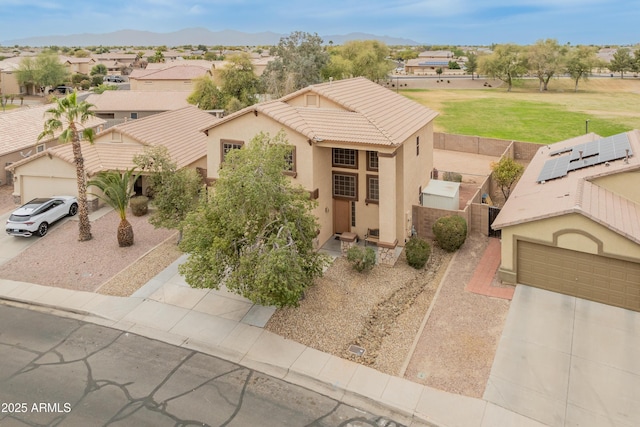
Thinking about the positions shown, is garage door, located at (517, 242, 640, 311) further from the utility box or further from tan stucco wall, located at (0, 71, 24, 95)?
tan stucco wall, located at (0, 71, 24, 95)

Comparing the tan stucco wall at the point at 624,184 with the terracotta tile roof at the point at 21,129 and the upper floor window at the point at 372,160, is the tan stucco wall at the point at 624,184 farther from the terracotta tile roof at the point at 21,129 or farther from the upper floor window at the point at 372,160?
the terracotta tile roof at the point at 21,129

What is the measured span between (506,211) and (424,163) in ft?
23.6

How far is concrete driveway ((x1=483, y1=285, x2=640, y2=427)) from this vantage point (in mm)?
13320

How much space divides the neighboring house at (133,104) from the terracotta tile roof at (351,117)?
40236 mm

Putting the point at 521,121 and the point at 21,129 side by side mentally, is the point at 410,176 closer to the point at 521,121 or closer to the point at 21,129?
the point at 21,129

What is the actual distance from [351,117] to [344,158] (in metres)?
1.98

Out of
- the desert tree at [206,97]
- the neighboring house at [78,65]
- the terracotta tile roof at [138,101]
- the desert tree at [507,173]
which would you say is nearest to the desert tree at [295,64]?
the desert tree at [206,97]

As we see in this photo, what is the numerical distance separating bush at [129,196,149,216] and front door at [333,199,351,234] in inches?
480

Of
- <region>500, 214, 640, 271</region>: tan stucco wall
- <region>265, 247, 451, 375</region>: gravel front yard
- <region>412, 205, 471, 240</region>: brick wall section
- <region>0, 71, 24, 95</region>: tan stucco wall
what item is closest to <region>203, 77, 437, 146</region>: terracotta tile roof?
<region>412, 205, 471, 240</region>: brick wall section

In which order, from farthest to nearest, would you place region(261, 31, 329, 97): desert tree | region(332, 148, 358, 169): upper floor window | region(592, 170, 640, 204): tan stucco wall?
1. region(261, 31, 329, 97): desert tree
2. region(332, 148, 358, 169): upper floor window
3. region(592, 170, 640, 204): tan stucco wall

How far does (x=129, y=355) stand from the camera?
16.0 m

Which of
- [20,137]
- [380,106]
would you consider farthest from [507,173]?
[20,137]

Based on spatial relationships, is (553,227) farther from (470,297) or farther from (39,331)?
(39,331)

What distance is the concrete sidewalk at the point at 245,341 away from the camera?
13531mm
